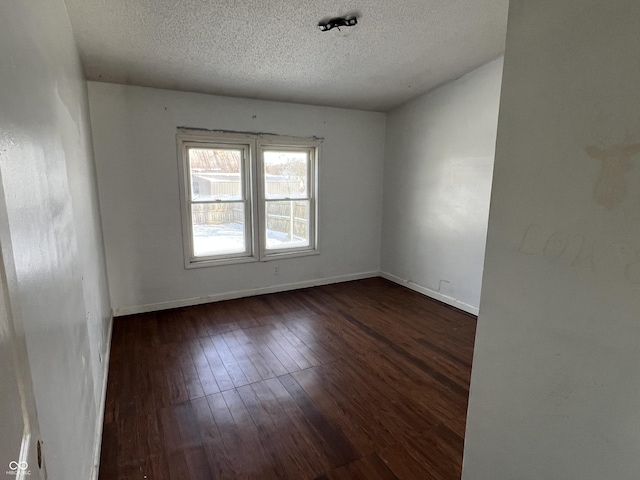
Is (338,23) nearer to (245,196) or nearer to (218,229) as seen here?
→ (245,196)

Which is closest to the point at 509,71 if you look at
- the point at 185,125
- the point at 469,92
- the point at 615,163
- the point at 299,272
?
the point at 615,163

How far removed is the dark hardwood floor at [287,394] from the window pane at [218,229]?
0.76 metres

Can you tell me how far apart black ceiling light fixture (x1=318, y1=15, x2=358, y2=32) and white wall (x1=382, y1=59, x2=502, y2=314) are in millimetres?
1662

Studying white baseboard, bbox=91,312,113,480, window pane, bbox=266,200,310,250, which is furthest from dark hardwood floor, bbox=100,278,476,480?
window pane, bbox=266,200,310,250

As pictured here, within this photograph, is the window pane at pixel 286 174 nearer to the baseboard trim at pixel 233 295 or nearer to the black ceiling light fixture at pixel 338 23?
the baseboard trim at pixel 233 295

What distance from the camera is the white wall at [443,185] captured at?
10.9 feet

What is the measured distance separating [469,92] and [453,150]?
60 cm

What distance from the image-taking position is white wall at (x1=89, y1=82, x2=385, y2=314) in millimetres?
3289

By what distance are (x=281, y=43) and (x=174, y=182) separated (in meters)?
1.88

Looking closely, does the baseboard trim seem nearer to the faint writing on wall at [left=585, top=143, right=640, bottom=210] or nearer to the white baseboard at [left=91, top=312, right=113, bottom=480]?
the white baseboard at [left=91, top=312, right=113, bottom=480]

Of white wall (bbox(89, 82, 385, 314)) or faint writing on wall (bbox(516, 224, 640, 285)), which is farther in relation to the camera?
white wall (bbox(89, 82, 385, 314))

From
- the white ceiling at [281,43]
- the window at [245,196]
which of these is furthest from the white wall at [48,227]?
the window at [245,196]

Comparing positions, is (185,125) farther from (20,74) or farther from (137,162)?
(20,74)

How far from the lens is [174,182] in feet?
11.7
